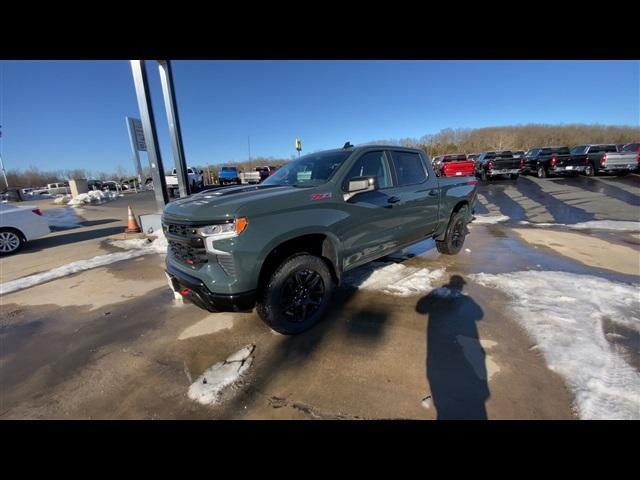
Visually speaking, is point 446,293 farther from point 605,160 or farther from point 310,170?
point 605,160

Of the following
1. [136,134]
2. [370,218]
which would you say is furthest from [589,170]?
[136,134]

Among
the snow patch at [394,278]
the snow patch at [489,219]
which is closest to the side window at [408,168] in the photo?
the snow patch at [394,278]

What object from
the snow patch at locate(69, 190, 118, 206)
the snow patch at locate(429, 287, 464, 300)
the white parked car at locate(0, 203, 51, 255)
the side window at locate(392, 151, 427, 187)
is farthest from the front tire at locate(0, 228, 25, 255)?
the snow patch at locate(69, 190, 118, 206)

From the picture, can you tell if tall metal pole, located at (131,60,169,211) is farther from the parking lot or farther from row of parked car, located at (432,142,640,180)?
row of parked car, located at (432,142,640,180)

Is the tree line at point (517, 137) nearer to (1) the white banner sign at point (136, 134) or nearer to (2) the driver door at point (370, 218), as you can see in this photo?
(1) the white banner sign at point (136, 134)

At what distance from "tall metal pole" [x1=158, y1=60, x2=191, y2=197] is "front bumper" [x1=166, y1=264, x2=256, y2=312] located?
227 inches

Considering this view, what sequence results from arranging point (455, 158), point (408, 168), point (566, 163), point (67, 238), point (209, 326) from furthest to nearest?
point (455, 158) < point (566, 163) < point (67, 238) < point (408, 168) < point (209, 326)

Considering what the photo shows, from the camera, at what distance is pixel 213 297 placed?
7.89 ft

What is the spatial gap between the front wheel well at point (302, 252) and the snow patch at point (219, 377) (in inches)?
26.6

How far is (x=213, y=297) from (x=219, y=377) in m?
0.68

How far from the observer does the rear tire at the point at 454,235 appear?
16.9 feet

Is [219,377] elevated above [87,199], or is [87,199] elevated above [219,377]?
[87,199]
